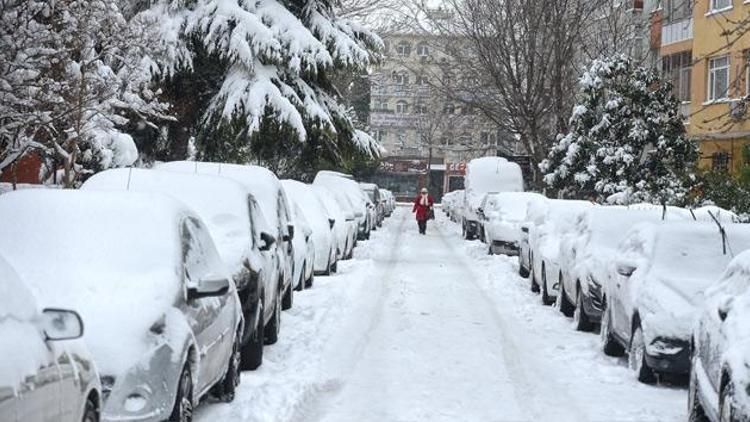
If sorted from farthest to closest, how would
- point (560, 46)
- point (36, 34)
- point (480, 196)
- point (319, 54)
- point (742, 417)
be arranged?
point (480, 196), point (560, 46), point (319, 54), point (36, 34), point (742, 417)

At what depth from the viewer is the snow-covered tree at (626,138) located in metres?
27.2

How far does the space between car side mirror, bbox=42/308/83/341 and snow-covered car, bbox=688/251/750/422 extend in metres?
3.64

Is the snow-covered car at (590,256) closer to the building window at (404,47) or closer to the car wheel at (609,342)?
the car wheel at (609,342)

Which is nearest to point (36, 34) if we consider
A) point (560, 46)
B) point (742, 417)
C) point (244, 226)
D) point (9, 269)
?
point (244, 226)

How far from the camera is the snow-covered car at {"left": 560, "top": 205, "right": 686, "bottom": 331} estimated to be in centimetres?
1309

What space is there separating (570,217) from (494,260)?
7575 millimetres

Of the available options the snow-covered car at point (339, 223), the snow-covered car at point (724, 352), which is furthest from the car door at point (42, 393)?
the snow-covered car at point (339, 223)

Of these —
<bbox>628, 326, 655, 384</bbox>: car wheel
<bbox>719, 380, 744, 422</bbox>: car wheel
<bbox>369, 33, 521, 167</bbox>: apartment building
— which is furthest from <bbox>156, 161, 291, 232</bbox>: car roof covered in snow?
<bbox>369, 33, 521, 167</bbox>: apartment building

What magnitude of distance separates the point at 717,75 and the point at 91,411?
31209 mm

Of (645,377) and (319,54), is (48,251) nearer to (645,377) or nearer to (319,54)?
(645,377)

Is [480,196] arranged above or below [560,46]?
below

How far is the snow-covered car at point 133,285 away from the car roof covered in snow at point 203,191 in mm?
2029

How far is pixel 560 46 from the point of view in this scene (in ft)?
109

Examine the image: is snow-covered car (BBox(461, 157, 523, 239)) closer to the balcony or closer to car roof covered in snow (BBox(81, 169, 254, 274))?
the balcony
